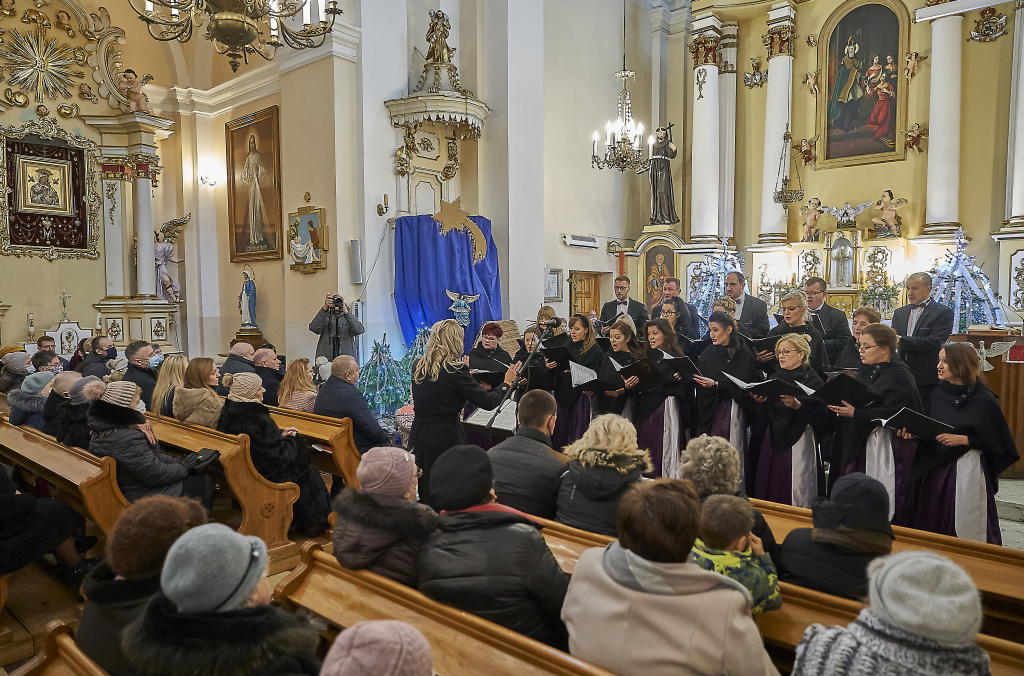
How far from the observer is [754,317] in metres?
7.49

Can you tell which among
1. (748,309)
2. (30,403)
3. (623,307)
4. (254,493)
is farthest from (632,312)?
(30,403)

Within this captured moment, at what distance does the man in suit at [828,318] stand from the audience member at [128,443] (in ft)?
17.5

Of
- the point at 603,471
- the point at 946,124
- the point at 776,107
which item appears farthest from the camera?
the point at 776,107

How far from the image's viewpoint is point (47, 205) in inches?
387

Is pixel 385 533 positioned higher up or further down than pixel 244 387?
further down

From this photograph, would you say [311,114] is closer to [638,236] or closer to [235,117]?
[235,117]

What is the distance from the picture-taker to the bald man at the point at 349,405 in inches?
194

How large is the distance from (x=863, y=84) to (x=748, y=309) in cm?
858

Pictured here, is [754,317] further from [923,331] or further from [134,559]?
[134,559]

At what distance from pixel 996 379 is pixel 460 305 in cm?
622

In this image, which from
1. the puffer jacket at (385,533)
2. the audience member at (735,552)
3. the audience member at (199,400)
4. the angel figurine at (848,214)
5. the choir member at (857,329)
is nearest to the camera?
the audience member at (735,552)

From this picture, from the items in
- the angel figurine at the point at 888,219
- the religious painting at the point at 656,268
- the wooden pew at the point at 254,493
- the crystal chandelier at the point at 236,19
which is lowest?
the wooden pew at the point at 254,493

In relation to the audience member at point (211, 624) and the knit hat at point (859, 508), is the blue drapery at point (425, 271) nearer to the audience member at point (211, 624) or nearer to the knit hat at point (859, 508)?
the knit hat at point (859, 508)

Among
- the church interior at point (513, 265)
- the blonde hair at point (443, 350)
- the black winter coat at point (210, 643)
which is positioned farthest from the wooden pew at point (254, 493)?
the black winter coat at point (210, 643)
